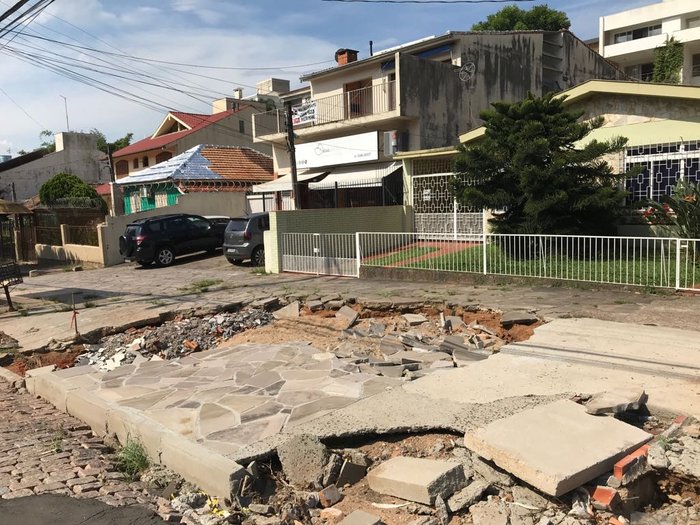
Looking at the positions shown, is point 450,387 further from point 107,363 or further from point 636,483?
point 107,363

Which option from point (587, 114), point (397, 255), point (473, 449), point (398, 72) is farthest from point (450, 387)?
point (398, 72)

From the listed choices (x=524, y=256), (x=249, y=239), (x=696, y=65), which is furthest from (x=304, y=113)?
(x=696, y=65)

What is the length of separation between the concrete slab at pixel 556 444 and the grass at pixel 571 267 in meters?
6.34

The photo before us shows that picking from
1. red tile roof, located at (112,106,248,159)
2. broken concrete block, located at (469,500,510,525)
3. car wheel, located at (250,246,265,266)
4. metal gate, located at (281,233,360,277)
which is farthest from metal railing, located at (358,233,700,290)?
red tile roof, located at (112,106,248,159)

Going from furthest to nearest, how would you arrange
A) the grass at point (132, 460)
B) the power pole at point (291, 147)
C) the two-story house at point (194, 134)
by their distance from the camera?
the two-story house at point (194, 134)
the power pole at point (291, 147)
the grass at point (132, 460)

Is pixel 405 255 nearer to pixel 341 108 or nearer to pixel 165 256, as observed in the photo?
pixel 165 256

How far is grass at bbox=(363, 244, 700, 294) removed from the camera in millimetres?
9664

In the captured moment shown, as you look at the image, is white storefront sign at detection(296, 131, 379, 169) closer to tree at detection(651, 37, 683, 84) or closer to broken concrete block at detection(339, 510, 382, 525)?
broken concrete block at detection(339, 510, 382, 525)

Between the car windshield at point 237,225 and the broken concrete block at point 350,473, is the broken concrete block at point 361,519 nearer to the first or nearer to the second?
the broken concrete block at point 350,473

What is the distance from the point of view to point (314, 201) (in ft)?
79.6

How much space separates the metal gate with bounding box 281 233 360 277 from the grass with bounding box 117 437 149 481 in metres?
9.65

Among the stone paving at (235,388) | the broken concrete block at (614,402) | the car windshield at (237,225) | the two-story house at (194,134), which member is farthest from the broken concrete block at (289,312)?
the two-story house at (194,134)

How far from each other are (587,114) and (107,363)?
1262 cm

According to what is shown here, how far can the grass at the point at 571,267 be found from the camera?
966 centimetres
